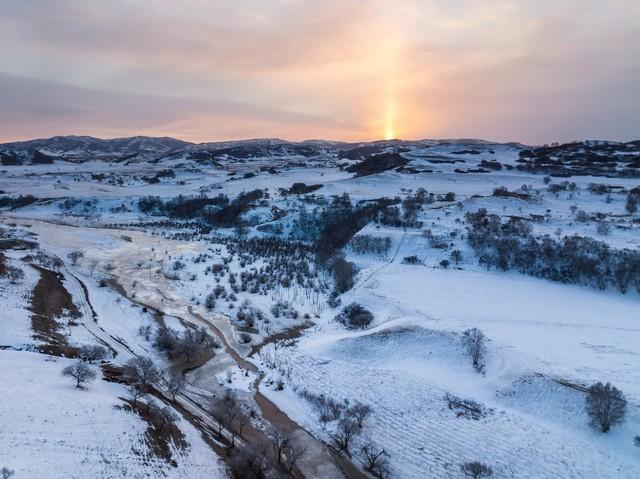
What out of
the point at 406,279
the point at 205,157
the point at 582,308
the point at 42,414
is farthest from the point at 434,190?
the point at 205,157

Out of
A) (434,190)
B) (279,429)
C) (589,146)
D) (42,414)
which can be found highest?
(589,146)

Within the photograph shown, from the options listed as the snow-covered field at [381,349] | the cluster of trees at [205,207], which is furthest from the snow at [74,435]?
the cluster of trees at [205,207]

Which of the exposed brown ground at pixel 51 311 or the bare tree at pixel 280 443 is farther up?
the exposed brown ground at pixel 51 311

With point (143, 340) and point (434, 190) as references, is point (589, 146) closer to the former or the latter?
point (434, 190)

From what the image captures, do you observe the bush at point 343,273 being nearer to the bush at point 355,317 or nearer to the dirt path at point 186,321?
the bush at point 355,317

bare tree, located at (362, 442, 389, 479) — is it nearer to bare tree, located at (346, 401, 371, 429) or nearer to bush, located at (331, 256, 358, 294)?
bare tree, located at (346, 401, 371, 429)

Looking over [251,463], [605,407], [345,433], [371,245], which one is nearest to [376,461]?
[345,433]
